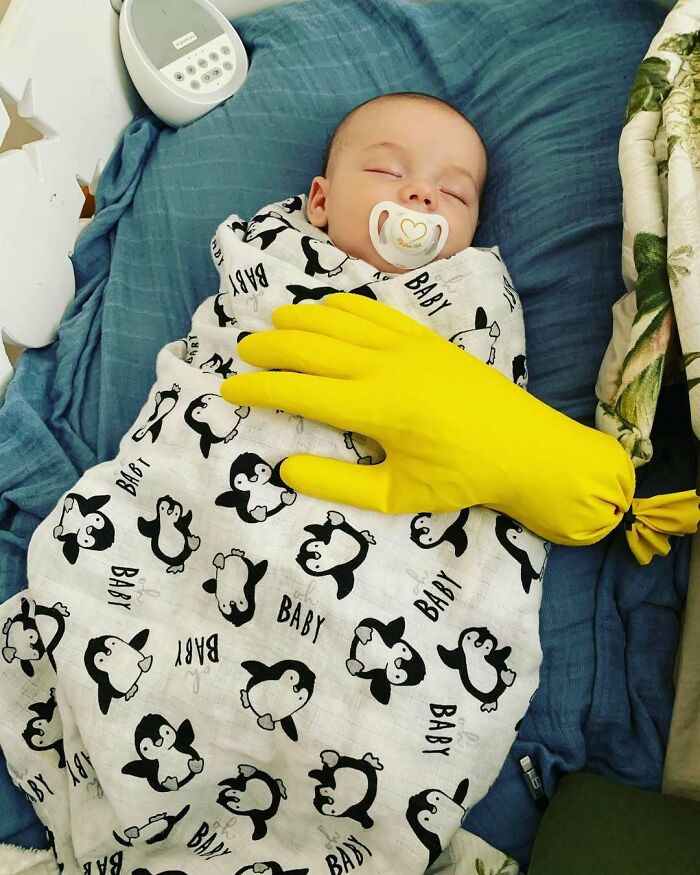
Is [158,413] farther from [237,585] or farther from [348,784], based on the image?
[348,784]

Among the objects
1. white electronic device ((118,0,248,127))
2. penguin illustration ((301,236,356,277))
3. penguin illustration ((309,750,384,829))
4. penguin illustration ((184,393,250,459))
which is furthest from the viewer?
white electronic device ((118,0,248,127))

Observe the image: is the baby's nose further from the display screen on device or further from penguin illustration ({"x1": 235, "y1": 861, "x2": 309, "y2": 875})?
penguin illustration ({"x1": 235, "y1": 861, "x2": 309, "y2": 875})

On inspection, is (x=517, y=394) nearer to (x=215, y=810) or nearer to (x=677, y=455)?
(x=677, y=455)

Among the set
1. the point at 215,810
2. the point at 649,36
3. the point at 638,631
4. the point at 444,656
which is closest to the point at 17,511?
the point at 215,810

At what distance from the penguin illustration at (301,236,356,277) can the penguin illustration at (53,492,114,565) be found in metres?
0.38

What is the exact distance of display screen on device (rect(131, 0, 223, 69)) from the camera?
125 centimetres

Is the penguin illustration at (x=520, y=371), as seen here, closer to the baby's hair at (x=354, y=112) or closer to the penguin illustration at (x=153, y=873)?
the baby's hair at (x=354, y=112)

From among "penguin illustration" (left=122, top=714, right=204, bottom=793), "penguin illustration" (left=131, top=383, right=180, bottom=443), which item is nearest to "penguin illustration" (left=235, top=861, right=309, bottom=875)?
"penguin illustration" (left=122, top=714, right=204, bottom=793)

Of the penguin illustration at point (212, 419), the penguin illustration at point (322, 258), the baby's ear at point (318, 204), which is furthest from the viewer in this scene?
the baby's ear at point (318, 204)

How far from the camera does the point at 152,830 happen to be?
838 millimetres

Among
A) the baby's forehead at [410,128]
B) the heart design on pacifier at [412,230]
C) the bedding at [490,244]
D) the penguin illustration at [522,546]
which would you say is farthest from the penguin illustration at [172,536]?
the baby's forehead at [410,128]

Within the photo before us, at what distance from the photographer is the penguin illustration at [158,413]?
0.95 meters

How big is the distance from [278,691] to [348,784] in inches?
4.4

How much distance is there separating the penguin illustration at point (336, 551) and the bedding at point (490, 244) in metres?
0.19
